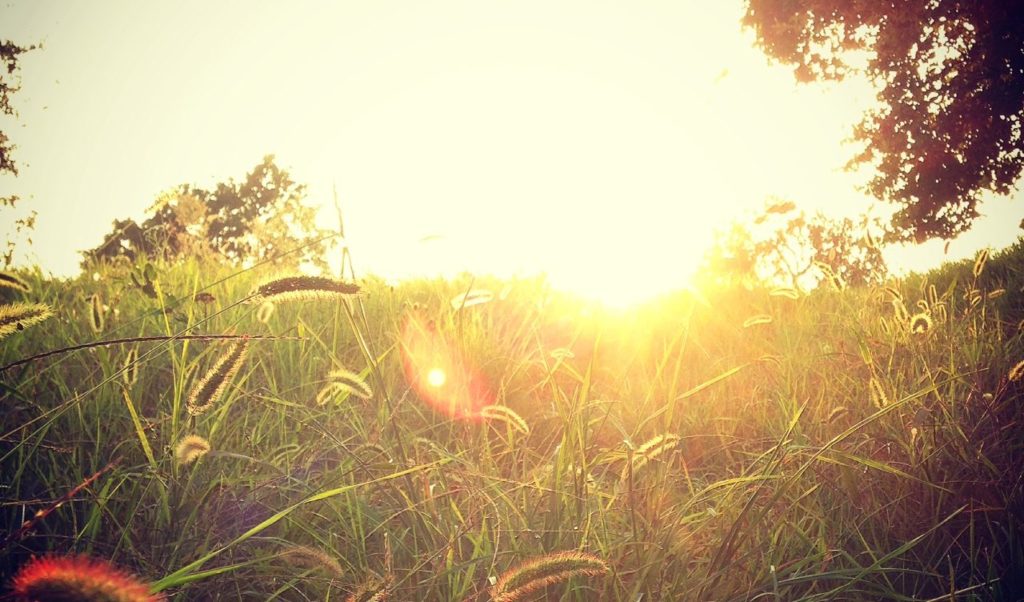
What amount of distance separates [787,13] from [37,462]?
38.0ft

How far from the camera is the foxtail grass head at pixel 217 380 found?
43.4 inches

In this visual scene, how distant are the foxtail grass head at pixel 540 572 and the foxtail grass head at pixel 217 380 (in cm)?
A: 68

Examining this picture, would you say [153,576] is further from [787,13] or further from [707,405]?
[787,13]

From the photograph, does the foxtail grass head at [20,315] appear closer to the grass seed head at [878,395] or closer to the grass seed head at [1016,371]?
the grass seed head at [878,395]

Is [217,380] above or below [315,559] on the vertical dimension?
above

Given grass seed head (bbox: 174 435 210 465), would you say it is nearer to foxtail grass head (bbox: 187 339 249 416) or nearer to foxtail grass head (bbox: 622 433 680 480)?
foxtail grass head (bbox: 187 339 249 416)

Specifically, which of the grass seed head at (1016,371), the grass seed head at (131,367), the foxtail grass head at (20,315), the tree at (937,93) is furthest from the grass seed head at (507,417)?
the tree at (937,93)

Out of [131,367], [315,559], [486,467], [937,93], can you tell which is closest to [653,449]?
[486,467]

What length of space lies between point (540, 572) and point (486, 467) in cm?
95

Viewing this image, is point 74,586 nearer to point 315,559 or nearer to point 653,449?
point 315,559

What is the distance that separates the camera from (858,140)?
980 centimetres

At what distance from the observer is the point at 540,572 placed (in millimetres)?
916

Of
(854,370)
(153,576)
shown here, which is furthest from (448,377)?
(854,370)

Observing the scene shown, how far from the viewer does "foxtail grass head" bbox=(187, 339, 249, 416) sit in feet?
3.62
